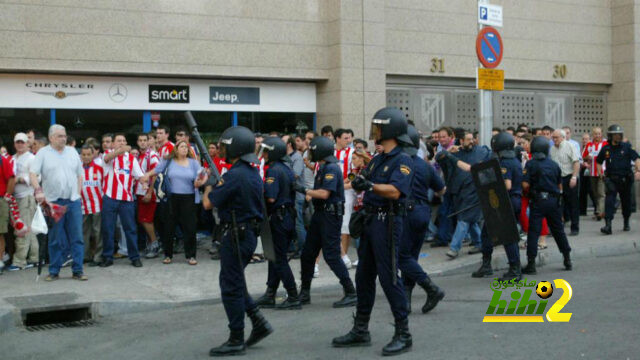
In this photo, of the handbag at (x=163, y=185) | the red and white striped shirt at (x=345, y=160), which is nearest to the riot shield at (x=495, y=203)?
the red and white striped shirt at (x=345, y=160)

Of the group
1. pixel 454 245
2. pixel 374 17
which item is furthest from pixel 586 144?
pixel 454 245

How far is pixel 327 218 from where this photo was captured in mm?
8586

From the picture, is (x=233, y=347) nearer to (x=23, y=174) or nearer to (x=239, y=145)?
(x=239, y=145)

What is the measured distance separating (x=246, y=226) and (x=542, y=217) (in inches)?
200

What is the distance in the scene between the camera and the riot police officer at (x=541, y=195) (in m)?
10.4

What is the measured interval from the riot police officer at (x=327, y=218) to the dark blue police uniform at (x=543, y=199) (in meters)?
3.06

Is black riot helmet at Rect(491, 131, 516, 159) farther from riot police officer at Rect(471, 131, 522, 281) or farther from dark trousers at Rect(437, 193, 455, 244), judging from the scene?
dark trousers at Rect(437, 193, 455, 244)

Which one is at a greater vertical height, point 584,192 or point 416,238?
point 416,238

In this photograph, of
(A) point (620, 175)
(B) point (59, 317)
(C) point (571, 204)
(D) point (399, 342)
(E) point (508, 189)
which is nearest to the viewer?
(D) point (399, 342)

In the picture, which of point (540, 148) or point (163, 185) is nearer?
point (540, 148)

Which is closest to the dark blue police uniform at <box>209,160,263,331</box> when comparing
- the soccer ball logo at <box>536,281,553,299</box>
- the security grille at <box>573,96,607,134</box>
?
the soccer ball logo at <box>536,281,553,299</box>

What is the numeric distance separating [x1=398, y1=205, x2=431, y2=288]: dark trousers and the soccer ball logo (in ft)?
4.72

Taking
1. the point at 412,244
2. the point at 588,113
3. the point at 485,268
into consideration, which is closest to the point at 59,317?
the point at 412,244

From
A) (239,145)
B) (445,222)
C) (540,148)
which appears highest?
(239,145)
